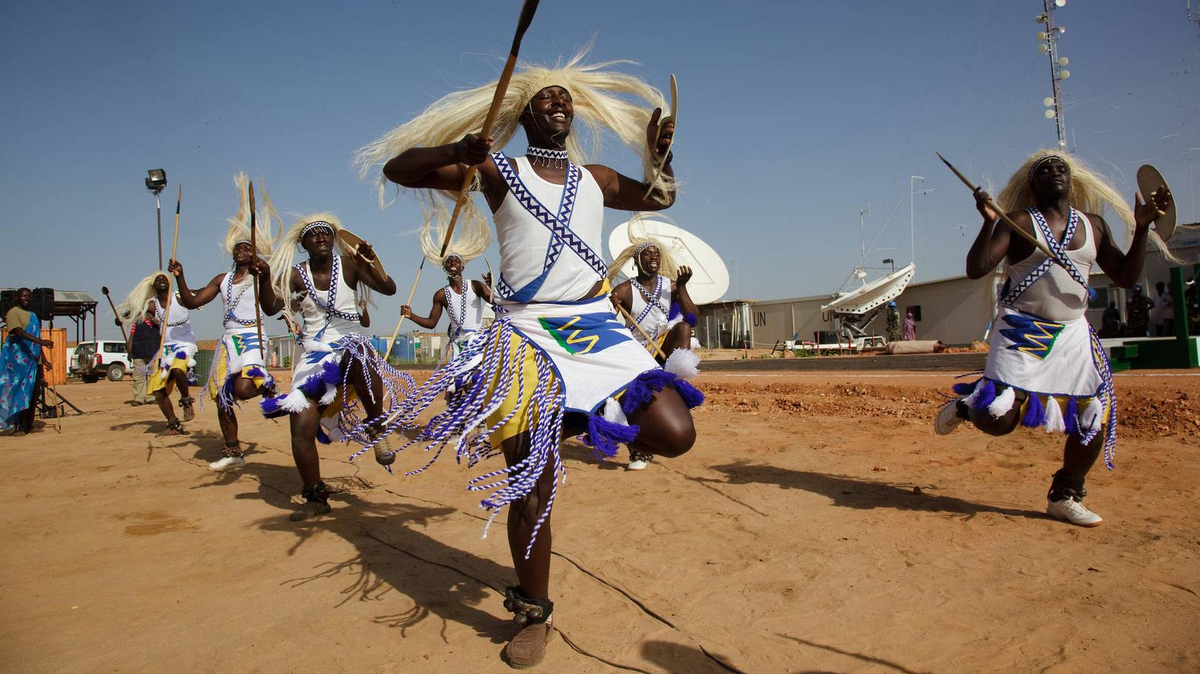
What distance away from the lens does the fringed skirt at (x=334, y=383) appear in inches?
194

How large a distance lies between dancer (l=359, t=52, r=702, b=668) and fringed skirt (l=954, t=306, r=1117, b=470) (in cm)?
232

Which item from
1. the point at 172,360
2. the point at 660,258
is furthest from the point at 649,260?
the point at 172,360

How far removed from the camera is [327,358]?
5.12 m

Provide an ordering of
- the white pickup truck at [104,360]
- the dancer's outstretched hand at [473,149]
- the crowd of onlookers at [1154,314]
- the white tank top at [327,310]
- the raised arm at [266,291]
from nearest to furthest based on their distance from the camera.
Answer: the dancer's outstretched hand at [473,149]
the white tank top at [327,310]
the raised arm at [266,291]
the crowd of onlookers at [1154,314]
the white pickup truck at [104,360]

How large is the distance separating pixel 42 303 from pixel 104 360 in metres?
19.3

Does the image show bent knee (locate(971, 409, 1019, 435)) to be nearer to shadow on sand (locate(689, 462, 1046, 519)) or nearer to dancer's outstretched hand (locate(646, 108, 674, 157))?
shadow on sand (locate(689, 462, 1046, 519))

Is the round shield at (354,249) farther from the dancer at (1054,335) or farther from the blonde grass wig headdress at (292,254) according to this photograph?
the dancer at (1054,335)

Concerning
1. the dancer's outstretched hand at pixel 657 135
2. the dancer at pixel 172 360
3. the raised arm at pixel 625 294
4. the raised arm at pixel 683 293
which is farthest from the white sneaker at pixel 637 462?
the dancer at pixel 172 360

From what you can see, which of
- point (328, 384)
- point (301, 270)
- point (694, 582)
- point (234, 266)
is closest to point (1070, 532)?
point (694, 582)

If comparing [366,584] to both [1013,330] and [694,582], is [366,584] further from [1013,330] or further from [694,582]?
[1013,330]

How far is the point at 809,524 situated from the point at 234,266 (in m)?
5.93

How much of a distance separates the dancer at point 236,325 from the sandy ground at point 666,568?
2.05 feet

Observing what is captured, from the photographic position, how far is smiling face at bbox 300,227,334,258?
17.5 feet

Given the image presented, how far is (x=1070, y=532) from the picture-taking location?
155 inches
